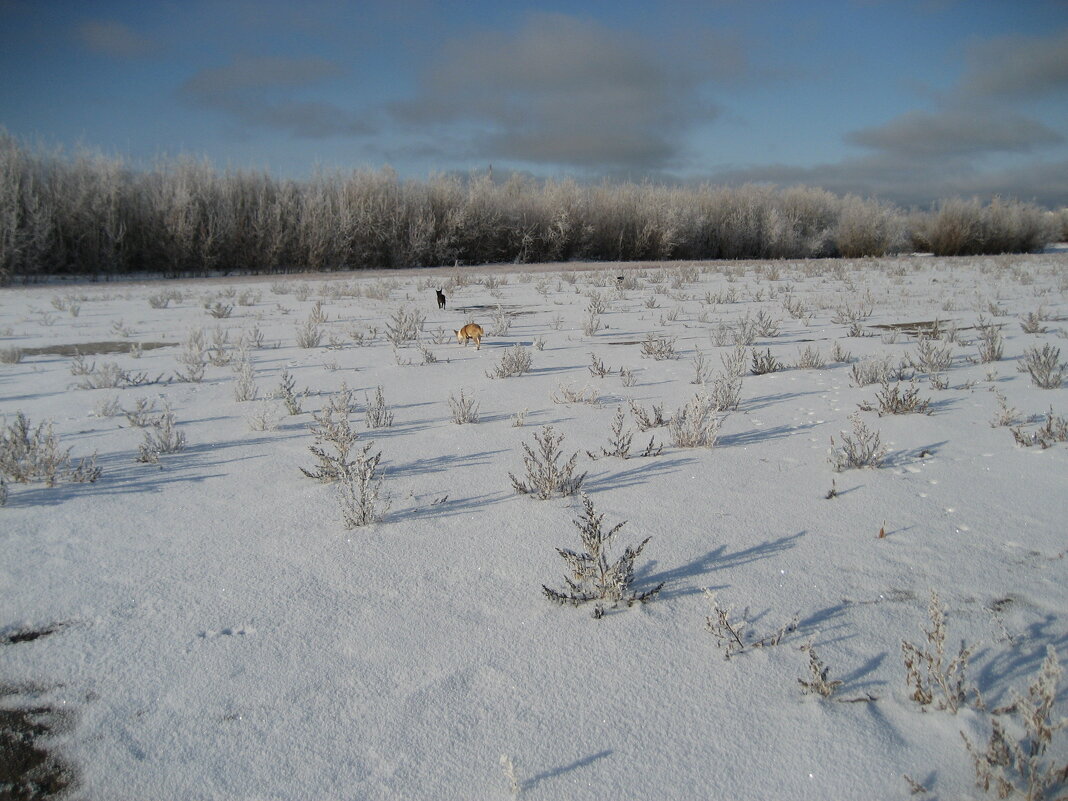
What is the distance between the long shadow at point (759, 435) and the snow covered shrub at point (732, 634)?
65.6 inches

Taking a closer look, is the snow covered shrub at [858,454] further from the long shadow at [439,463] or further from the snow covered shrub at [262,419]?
the snow covered shrub at [262,419]

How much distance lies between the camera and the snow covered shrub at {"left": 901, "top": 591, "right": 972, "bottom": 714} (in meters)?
1.62

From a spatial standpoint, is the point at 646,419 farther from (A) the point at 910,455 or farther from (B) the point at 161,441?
(B) the point at 161,441

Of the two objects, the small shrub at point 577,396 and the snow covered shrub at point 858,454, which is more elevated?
the small shrub at point 577,396

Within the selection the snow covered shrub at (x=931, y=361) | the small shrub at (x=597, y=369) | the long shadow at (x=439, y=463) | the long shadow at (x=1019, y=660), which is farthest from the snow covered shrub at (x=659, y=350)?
the long shadow at (x=1019, y=660)

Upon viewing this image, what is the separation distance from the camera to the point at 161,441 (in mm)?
3480

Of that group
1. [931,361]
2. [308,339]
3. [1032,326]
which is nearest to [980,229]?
[1032,326]

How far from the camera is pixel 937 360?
489 cm

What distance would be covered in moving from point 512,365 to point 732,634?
3.41 m

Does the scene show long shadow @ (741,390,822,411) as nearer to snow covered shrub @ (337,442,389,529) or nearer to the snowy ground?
the snowy ground

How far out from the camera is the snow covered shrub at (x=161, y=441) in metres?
3.36

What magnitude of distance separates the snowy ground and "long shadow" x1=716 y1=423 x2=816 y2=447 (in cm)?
3

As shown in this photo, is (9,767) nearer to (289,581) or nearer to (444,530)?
(289,581)

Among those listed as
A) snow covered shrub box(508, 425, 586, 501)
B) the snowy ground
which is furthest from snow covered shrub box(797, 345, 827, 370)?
snow covered shrub box(508, 425, 586, 501)
